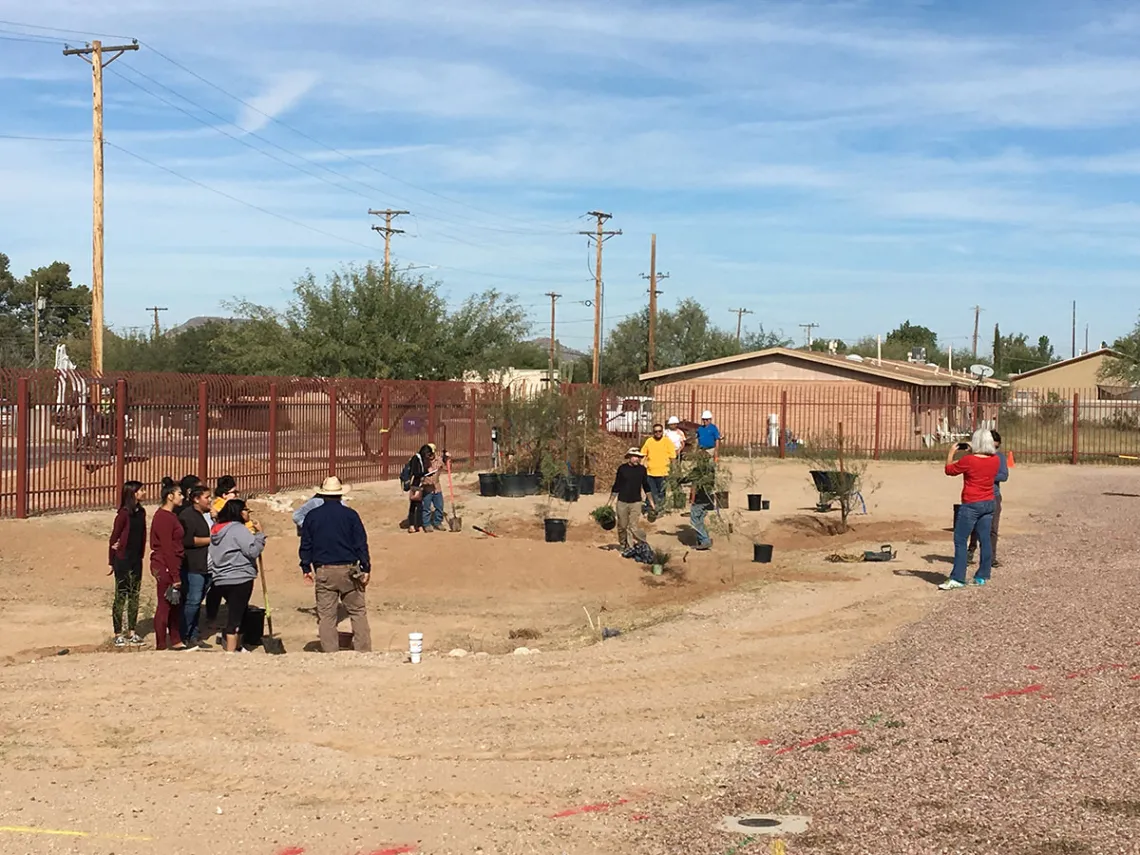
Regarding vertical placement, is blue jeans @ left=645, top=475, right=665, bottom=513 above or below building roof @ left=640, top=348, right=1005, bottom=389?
below

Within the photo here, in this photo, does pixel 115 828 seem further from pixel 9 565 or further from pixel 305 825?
pixel 9 565

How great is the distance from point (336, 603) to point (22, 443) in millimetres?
8405

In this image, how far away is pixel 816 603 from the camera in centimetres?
1378

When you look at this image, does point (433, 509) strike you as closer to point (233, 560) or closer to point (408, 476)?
point (408, 476)

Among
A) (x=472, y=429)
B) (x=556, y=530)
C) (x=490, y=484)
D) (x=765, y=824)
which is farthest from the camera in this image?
(x=472, y=429)

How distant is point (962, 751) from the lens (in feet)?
23.7

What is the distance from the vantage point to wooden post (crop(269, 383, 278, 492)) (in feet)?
77.1

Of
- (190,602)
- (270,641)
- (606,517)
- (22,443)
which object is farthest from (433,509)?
(190,602)

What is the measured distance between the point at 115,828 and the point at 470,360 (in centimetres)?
3572

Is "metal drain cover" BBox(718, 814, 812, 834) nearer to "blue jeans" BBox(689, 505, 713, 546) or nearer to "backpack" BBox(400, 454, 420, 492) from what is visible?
"blue jeans" BBox(689, 505, 713, 546)

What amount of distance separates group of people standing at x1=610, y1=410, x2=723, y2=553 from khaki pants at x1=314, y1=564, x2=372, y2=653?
589 cm

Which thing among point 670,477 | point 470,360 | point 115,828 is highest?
point 470,360

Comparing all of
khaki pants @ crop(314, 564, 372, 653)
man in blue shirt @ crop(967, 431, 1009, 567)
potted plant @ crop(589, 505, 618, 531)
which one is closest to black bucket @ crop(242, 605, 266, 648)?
khaki pants @ crop(314, 564, 372, 653)

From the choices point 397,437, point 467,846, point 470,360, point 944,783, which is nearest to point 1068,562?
point 944,783
